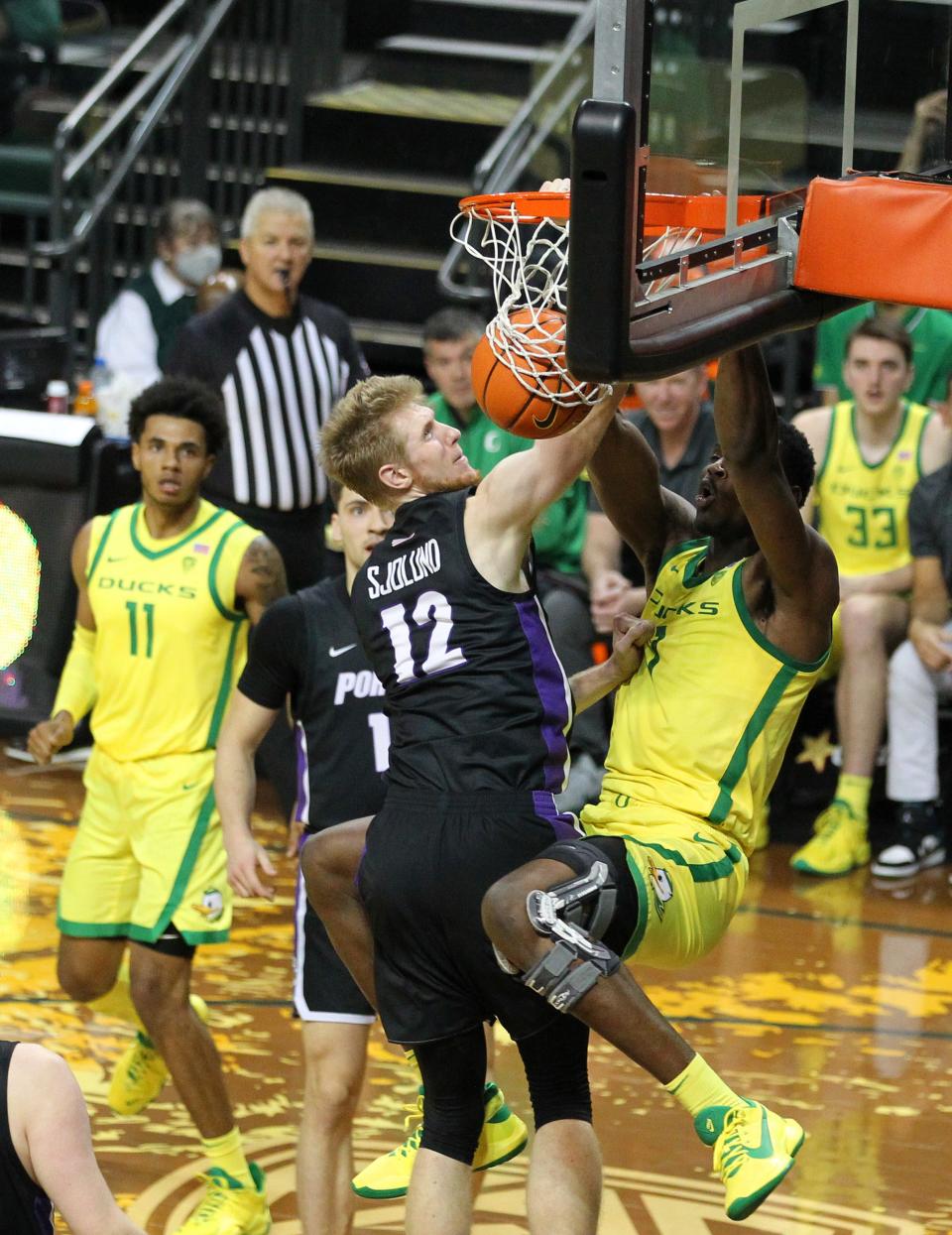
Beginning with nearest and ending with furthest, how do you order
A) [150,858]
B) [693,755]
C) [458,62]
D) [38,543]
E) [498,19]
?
[693,755]
[150,858]
[38,543]
[458,62]
[498,19]

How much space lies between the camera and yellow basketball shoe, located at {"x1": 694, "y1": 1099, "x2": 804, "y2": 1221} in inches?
147

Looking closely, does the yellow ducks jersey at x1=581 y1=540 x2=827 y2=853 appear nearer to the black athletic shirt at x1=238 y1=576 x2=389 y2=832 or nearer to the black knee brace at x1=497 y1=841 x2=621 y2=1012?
the black knee brace at x1=497 y1=841 x2=621 y2=1012

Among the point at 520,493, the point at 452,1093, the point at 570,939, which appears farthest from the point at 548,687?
the point at 452,1093

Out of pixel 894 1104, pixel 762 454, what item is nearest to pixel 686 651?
pixel 762 454

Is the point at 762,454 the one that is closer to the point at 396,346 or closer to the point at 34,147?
the point at 396,346

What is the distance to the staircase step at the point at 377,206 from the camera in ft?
39.9

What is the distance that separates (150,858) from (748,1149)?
2.14 m

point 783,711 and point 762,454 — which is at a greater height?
point 762,454

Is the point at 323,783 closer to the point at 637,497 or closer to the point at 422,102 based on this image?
the point at 637,497

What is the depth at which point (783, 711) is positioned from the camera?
14.3 feet

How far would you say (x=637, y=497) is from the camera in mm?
4574

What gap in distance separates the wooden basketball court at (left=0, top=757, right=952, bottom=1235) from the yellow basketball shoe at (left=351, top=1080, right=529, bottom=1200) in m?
0.50

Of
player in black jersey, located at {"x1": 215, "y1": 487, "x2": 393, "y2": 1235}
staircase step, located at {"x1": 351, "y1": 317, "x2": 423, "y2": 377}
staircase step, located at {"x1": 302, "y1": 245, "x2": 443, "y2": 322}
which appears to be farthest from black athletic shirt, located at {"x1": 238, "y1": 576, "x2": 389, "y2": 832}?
staircase step, located at {"x1": 302, "y1": 245, "x2": 443, "y2": 322}

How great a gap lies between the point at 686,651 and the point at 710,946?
619 mm
